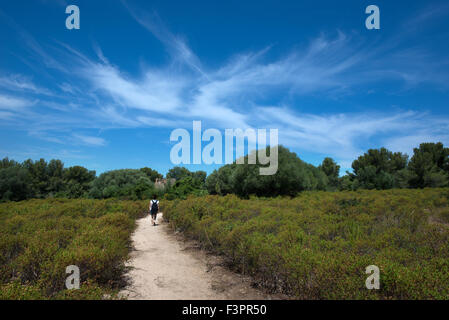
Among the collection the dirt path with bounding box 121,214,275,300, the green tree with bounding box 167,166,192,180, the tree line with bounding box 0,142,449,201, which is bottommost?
the dirt path with bounding box 121,214,275,300

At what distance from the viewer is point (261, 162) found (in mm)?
33719

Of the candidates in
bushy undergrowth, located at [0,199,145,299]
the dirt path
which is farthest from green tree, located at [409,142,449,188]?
bushy undergrowth, located at [0,199,145,299]

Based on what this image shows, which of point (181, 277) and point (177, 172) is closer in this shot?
point (181, 277)

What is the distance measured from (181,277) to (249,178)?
26.9 m

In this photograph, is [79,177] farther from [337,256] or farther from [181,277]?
[337,256]

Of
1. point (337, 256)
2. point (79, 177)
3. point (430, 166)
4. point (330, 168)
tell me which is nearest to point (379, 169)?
point (430, 166)

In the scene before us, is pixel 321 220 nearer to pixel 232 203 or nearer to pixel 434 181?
pixel 232 203

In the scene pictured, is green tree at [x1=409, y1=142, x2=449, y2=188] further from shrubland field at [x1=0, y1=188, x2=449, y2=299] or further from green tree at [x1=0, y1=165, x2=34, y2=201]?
green tree at [x1=0, y1=165, x2=34, y2=201]

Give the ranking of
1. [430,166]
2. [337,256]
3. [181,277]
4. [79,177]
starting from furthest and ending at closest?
[79,177]
[430,166]
[181,277]
[337,256]

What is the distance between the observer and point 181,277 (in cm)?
597

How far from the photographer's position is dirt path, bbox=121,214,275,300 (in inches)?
194

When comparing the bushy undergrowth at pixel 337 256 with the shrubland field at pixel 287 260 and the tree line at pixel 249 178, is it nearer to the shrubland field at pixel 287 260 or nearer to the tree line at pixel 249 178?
the shrubland field at pixel 287 260

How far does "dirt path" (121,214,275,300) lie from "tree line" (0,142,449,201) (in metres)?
20.1
